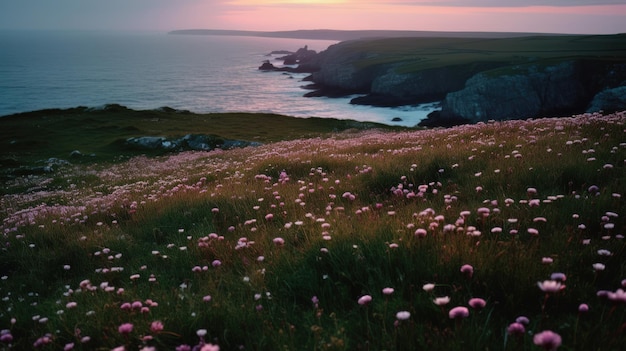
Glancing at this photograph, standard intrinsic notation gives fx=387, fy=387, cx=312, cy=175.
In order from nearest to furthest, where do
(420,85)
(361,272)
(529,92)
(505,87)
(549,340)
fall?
(549,340) → (361,272) → (505,87) → (529,92) → (420,85)

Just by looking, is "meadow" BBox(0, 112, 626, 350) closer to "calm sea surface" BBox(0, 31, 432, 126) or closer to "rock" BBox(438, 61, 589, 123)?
"calm sea surface" BBox(0, 31, 432, 126)

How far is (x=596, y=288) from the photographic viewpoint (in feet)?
10.0

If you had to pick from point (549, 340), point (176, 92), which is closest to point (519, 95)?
point (549, 340)

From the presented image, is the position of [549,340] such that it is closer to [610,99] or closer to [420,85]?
[610,99]

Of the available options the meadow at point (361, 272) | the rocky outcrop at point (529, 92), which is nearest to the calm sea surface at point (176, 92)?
the rocky outcrop at point (529, 92)

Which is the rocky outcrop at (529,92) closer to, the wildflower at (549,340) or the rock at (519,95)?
the rock at (519,95)

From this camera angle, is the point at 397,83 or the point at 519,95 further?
the point at 397,83

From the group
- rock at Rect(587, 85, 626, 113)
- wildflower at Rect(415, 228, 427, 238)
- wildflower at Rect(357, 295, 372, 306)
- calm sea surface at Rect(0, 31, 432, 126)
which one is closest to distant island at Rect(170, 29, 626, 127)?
rock at Rect(587, 85, 626, 113)

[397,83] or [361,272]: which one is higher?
[397,83]

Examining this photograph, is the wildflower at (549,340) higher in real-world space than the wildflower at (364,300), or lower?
higher

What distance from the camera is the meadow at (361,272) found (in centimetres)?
274

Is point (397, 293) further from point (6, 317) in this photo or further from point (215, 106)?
point (215, 106)

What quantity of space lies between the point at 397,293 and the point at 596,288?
154 cm

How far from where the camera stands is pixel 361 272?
361cm
